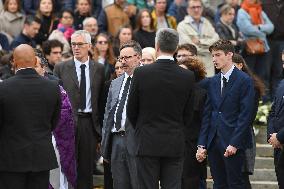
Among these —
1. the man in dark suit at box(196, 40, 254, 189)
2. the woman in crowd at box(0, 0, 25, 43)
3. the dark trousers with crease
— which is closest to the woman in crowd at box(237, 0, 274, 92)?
the woman in crowd at box(0, 0, 25, 43)

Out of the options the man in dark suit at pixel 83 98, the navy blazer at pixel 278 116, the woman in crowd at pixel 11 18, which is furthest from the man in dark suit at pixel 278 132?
the woman in crowd at pixel 11 18

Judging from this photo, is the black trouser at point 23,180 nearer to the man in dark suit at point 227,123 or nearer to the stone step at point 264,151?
the man in dark suit at point 227,123

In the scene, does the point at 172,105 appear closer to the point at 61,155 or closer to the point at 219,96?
the point at 219,96

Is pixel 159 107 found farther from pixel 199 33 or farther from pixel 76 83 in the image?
pixel 199 33

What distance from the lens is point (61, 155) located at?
1102 cm

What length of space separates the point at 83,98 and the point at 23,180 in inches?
125

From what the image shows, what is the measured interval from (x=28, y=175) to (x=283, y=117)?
3.20 metres

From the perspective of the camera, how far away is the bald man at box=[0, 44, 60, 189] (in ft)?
28.9

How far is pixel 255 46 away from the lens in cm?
1576

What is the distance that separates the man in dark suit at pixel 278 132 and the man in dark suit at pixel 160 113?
1.51m

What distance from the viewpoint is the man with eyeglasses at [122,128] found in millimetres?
10367

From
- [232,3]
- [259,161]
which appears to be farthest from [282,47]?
[259,161]

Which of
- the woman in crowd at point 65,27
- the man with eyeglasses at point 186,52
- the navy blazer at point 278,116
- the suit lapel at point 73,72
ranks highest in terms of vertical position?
the woman in crowd at point 65,27

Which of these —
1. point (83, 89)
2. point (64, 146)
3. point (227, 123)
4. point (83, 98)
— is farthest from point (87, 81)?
point (227, 123)
